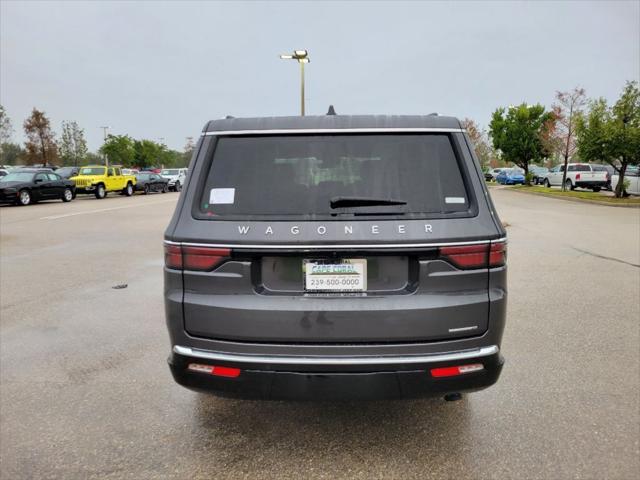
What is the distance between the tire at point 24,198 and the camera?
23625 mm

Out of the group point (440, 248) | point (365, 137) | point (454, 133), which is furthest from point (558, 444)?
point (365, 137)

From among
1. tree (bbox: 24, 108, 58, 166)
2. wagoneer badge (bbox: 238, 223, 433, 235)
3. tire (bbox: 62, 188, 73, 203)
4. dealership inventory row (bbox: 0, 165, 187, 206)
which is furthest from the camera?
tree (bbox: 24, 108, 58, 166)

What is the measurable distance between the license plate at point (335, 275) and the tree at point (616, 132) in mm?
27010

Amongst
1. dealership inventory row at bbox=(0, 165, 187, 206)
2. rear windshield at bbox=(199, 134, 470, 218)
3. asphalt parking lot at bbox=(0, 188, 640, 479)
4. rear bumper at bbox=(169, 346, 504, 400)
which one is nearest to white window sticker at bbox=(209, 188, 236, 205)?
rear windshield at bbox=(199, 134, 470, 218)

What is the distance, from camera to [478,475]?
272 centimetres

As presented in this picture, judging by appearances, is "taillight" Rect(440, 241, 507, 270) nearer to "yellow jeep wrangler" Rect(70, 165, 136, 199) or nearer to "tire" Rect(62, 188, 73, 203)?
"tire" Rect(62, 188, 73, 203)

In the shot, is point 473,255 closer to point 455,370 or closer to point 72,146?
point 455,370

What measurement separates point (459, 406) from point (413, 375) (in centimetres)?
115

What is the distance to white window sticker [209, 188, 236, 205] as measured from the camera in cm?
269

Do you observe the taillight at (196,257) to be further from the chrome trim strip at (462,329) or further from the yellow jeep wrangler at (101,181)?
the yellow jeep wrangler at (101,181)

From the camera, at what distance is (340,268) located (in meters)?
2.60

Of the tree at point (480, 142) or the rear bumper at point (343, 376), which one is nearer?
the rear bumper at point (343, 376)

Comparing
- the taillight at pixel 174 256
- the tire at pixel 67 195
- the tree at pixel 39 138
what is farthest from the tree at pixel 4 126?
the taillight at pixel 174 256

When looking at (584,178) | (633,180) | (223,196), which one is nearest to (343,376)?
(223,196)
